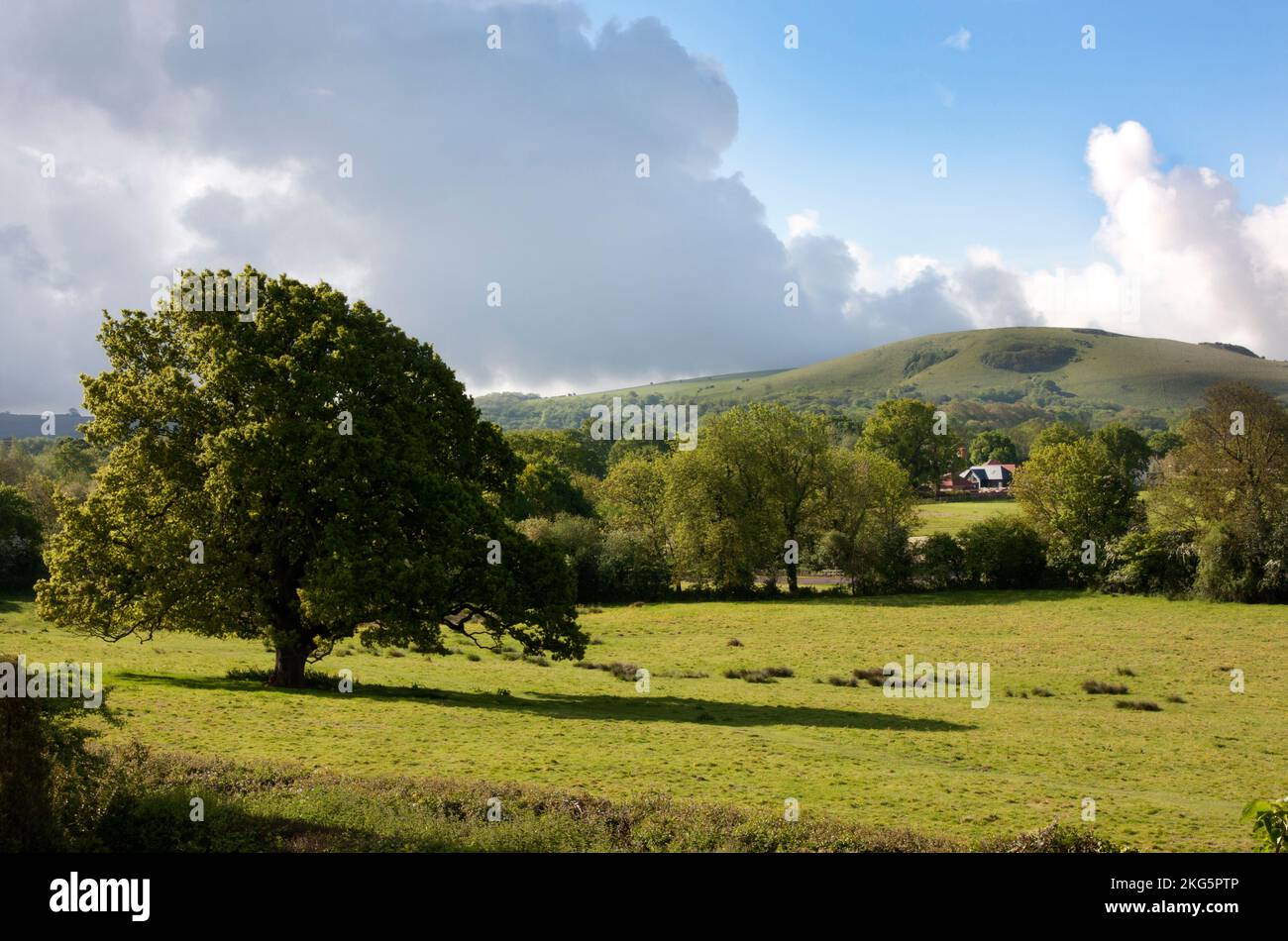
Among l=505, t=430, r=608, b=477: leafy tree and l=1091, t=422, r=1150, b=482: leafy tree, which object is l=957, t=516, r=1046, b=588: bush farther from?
l=1091, t=422, r=1150, b=482: leafy tree

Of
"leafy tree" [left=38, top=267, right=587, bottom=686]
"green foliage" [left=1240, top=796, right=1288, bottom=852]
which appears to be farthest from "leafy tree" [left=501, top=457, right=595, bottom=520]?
"green foliage" [left=1240, top=796, right=1288, bottom=852]

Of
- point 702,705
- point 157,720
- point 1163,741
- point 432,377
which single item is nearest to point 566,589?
point 702,705

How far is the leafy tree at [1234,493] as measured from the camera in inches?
2562

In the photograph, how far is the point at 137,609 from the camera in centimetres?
2984

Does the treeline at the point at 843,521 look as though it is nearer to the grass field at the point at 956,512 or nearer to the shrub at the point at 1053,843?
the grass field at the point at 956,512

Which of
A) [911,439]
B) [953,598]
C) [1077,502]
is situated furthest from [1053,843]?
[911,439]

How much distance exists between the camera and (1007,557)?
3115 inches

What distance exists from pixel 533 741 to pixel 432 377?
15113 millimetres

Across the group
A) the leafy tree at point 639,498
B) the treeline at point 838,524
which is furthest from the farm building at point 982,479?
the leafy tree at point 639,498

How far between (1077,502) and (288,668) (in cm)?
6948

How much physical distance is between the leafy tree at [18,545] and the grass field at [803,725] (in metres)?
24.5
